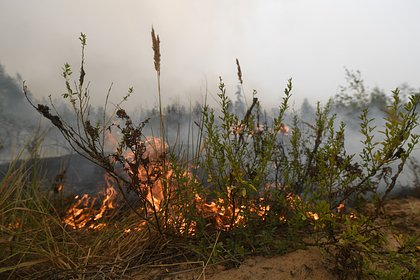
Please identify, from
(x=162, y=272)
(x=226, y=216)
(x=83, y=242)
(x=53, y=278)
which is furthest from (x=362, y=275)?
(x=83, y=242)

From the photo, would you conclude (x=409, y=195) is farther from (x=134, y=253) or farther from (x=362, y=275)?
(x=134, y=253)

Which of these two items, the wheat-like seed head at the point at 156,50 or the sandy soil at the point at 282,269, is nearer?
the sandy soil at the point at 282,269

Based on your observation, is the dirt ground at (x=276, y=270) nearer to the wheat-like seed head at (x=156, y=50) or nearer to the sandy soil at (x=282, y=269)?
the sandy soil at (x=282, y=269)

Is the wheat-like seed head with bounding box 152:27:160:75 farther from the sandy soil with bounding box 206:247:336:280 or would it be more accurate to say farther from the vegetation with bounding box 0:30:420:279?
the sandy soil with bounding box 206:247:336:280

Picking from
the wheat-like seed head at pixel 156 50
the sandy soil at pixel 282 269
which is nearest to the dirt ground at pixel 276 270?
the sandy soil at pixel 282 269

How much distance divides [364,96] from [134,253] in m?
8.60

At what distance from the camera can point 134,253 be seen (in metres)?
2.02

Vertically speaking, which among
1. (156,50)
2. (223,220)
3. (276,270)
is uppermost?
(156,50)

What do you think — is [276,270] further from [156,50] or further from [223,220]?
[156,50]

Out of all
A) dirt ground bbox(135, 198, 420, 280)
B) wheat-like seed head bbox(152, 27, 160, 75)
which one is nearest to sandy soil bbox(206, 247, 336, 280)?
dirt ground bbox(135, 198, 420, 280)

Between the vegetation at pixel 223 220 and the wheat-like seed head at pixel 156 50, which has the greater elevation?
the wheat-like seed head at pixel 156 50

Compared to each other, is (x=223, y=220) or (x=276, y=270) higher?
(x=223, y=220)

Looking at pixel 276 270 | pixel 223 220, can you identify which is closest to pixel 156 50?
pixel 223 220

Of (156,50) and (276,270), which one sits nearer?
(276,270)
